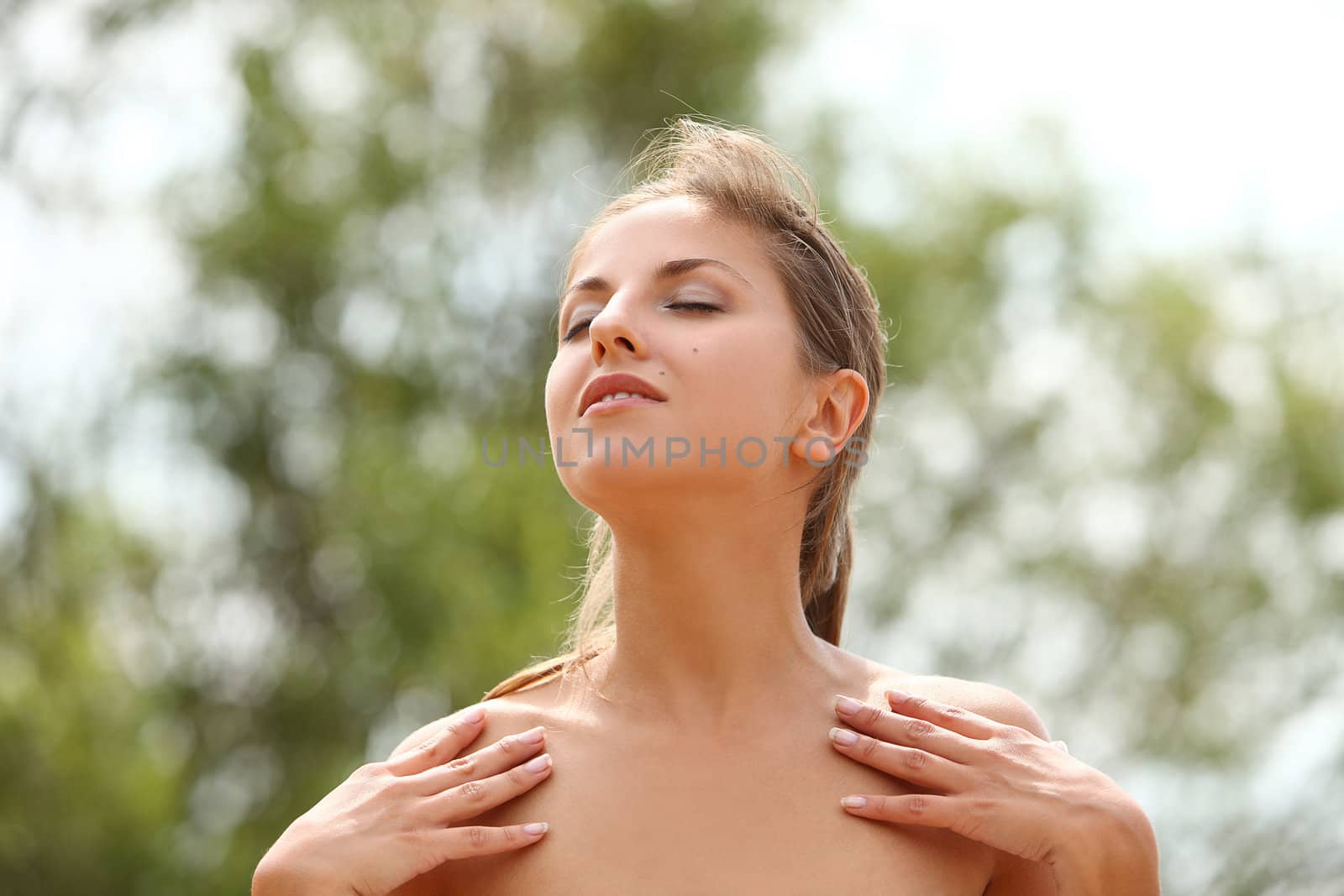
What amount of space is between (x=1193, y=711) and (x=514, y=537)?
15.1ft

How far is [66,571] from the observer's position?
7789 mm

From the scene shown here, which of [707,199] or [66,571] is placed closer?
[707,199]

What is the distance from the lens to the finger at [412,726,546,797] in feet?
7.30

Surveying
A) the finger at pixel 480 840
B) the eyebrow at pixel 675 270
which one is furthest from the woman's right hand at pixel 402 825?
the eyebrow at pixel 675 270

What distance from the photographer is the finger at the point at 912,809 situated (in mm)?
2182

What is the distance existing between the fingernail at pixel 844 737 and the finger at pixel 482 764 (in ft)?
1.55

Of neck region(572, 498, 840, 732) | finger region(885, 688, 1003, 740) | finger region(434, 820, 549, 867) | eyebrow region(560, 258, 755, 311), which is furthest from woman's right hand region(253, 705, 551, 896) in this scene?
eyebrow region(560, 258, 755, 311)

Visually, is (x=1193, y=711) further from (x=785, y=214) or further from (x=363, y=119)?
(x=785, y=214)

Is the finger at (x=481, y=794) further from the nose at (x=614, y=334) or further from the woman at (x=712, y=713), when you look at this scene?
the nose at (x=614, y=334)

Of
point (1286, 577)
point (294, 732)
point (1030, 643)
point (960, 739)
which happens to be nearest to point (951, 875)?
point (960, 739)

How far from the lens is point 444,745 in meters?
2.31

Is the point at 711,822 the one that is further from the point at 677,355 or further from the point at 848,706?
the point at 677,355

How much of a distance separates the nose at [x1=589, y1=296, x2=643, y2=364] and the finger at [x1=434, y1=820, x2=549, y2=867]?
0.74 m

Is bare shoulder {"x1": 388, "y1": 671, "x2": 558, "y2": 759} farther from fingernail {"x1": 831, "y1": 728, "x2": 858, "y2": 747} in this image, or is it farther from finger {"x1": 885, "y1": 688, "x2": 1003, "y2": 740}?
finger {"x1": 885, "y1": 688, "x2": 1003, "y2": 740}
